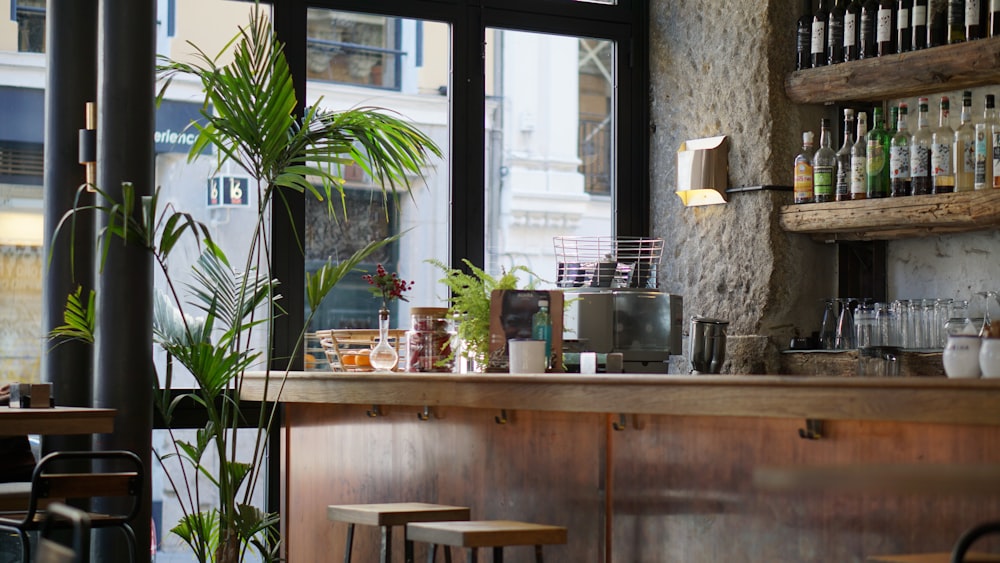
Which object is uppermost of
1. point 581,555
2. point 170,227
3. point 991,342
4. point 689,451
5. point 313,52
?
point 313,52

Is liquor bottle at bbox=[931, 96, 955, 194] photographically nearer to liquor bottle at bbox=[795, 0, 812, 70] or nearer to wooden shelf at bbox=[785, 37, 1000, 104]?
wooden shelf at bbox=[785, 37, 1000, 104]

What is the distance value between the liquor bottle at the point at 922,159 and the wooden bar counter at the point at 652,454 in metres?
1.90

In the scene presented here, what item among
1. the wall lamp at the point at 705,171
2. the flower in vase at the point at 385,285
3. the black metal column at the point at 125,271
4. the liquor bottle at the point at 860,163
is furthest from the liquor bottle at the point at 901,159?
the black metal column at the point at 125,271

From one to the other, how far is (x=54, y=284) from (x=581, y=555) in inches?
92.5

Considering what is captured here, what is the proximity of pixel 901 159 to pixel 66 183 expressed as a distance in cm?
311

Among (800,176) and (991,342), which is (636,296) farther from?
(991,342)

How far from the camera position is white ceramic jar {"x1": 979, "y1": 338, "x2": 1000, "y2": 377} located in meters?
2.85

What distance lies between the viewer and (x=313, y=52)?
18.4 ft

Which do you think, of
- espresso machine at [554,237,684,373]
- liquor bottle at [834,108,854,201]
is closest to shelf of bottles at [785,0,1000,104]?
liquor bottle at [834,108,854,201]

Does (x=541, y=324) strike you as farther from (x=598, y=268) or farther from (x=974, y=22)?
(x=974, y=22)

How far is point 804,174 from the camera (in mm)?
5281

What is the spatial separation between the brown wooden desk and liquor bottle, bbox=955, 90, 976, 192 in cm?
308

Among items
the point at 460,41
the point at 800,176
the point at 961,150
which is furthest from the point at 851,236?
the point at 460,41

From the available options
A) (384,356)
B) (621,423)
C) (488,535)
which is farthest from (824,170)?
(488,535)
